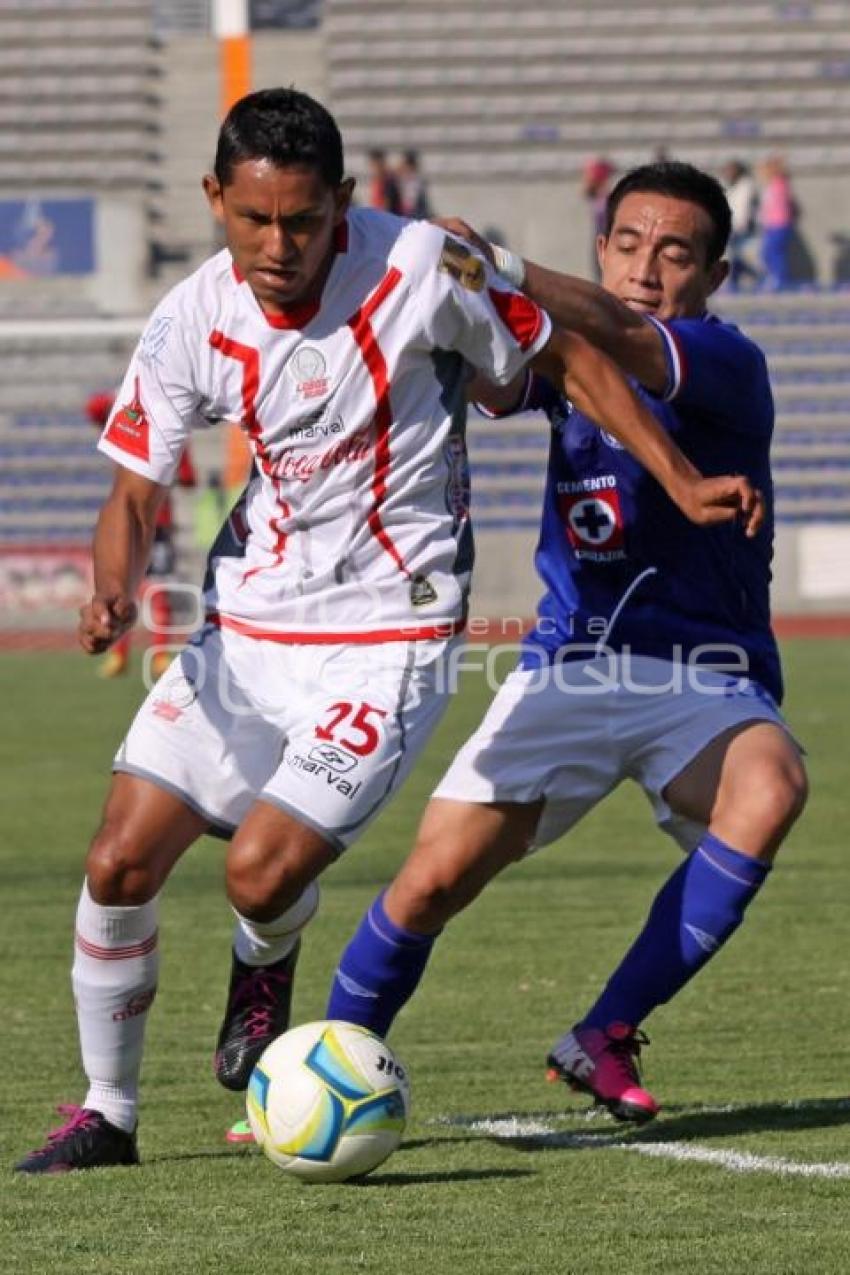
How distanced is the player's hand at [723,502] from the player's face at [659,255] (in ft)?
2.60

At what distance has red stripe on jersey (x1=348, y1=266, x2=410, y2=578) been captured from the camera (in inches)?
178

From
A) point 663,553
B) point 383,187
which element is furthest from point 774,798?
point 383,187

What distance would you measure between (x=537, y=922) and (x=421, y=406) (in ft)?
12.3

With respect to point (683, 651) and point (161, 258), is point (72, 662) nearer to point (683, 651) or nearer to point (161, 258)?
point (161, 258)

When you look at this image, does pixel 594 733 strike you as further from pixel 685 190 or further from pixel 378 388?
pixel 685 190

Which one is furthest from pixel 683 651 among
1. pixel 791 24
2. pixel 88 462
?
pixel 791 24

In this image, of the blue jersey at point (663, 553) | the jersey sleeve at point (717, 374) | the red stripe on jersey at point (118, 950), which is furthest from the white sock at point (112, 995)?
the jersey sleeve at point (717, 374)

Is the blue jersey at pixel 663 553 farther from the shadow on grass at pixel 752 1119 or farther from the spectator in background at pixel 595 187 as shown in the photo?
the spectator in background at pixel 595 187

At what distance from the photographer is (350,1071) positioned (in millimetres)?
4414

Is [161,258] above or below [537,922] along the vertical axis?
below

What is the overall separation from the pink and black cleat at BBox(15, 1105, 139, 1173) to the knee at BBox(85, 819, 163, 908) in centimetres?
43

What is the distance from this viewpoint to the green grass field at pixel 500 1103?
378cm

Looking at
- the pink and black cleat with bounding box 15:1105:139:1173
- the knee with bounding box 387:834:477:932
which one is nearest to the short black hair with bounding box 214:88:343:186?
the knee with bounding box 387:834:477:932

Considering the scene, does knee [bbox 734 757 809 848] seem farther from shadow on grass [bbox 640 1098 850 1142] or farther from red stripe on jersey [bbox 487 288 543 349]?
red stripe on jersey [bbox 487 288 543 349]
